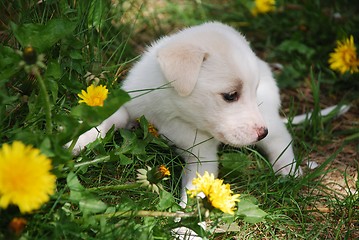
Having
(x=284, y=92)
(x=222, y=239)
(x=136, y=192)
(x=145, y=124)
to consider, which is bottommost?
(x=284, y=92)

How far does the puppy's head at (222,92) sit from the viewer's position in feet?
9.40

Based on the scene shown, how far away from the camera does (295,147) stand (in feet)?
11.8

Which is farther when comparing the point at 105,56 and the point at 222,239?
the point at 105,56

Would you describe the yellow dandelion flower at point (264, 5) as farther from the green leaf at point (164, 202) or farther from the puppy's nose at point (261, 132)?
the green leaf at point (164, 202)

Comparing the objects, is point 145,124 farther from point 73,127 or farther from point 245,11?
point 245,11

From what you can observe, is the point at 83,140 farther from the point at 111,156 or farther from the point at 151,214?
the point at 151,214

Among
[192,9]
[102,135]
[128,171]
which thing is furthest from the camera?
[192,9]

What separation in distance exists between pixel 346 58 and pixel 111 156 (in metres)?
2.06

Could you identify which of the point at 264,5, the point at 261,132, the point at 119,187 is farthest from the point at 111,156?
the point at 264,5

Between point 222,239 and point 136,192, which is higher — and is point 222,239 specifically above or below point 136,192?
below

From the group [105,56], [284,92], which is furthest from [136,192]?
[284,92]

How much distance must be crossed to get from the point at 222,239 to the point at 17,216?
0.93m

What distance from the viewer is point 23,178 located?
6.51ft

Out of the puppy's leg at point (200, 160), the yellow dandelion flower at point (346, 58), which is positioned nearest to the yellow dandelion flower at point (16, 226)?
the puppy's leg at point (200, 160)
